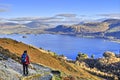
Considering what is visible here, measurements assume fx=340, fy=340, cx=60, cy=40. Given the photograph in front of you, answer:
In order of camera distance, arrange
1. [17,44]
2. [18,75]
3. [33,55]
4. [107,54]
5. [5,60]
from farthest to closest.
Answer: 1. [107,54]
2. [17,44]
3. [33,55]
4. [5,60]
5. [18,75]

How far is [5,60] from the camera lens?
95.1 ft

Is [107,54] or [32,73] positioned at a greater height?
[32,73]

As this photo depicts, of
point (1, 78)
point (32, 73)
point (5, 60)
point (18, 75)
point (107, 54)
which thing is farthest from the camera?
point (107, 54)

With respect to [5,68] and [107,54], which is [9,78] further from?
[107,54]

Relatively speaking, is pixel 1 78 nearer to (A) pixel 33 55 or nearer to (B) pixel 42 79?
(B) pixel 42 79

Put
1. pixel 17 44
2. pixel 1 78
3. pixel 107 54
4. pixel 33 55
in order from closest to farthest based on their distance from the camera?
pixel 1 78 → pixel 33 55 → pixel 17 44 → pixel 107 54

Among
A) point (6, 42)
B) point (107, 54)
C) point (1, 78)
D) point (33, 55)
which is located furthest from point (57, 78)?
point (107, 54)

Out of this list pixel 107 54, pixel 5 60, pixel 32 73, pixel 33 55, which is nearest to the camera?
pixel 32 73

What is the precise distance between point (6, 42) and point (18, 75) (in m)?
25.3

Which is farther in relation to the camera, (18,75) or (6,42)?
(6,42)

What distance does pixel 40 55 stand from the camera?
49.3m

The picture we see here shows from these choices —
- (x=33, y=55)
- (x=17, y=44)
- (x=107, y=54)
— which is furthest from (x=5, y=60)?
(x=107, y=54)

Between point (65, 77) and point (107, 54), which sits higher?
point (65, 77)

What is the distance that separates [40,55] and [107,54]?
462ft
